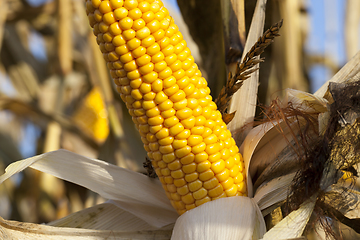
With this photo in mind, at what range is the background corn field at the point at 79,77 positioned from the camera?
958 millimetres

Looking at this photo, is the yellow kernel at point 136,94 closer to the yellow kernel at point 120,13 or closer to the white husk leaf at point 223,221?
the yellow kernel at point 120,13

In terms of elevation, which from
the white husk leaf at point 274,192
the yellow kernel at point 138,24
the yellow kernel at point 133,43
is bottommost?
the white husk leaf at point 274,192

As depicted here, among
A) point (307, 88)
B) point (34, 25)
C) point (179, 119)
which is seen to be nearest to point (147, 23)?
point (179, 119)

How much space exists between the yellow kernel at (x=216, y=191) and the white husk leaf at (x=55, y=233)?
158 mm

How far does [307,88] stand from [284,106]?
3.65 feet

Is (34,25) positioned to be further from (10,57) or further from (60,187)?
(60,187)

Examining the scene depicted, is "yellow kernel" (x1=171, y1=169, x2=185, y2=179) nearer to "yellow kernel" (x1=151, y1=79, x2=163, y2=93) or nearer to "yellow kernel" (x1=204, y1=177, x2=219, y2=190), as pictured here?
"yellow kernel" (x1=204, y1=177, x2=219, y2=190)

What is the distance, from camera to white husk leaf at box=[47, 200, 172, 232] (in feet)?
2.25

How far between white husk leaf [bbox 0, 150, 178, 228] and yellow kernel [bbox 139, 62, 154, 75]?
0.25 meters

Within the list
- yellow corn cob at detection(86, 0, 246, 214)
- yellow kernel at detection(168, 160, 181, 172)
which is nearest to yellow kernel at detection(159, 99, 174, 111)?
yellow corn cob at detection(86, 0, 246, 214)

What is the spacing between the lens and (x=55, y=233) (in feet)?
1.97

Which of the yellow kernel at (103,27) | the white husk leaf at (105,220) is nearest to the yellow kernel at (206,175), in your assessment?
the white husk leaf at (105,220)

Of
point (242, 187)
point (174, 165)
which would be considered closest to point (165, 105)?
point (174, 165)

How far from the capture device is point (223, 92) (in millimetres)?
594
